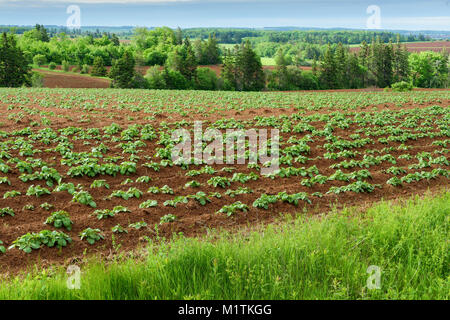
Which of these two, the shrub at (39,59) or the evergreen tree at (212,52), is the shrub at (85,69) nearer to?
the shrub at (39,59)

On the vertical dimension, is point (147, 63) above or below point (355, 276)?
above

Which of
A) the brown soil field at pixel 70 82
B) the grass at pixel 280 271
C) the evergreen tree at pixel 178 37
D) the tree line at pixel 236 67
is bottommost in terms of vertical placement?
the grass at pixel 280 271

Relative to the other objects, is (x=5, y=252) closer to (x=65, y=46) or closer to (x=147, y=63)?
(x=147, y=63)

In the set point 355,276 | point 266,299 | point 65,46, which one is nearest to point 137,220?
point 266,299

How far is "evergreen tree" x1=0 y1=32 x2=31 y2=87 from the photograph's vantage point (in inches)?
2734

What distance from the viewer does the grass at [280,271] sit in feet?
14.5

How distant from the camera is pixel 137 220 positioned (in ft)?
26.4

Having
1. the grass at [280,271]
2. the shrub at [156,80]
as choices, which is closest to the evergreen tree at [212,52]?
the shrub at [156,80]

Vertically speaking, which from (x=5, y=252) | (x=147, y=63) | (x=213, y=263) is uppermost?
(x=147, y=63)

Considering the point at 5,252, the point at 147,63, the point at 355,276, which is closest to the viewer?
the point at 355,276

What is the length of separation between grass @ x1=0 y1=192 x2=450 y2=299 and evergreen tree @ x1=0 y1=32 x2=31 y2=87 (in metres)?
77.4

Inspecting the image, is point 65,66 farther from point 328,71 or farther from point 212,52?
point 328,71

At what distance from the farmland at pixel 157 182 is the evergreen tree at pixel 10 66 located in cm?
6115
